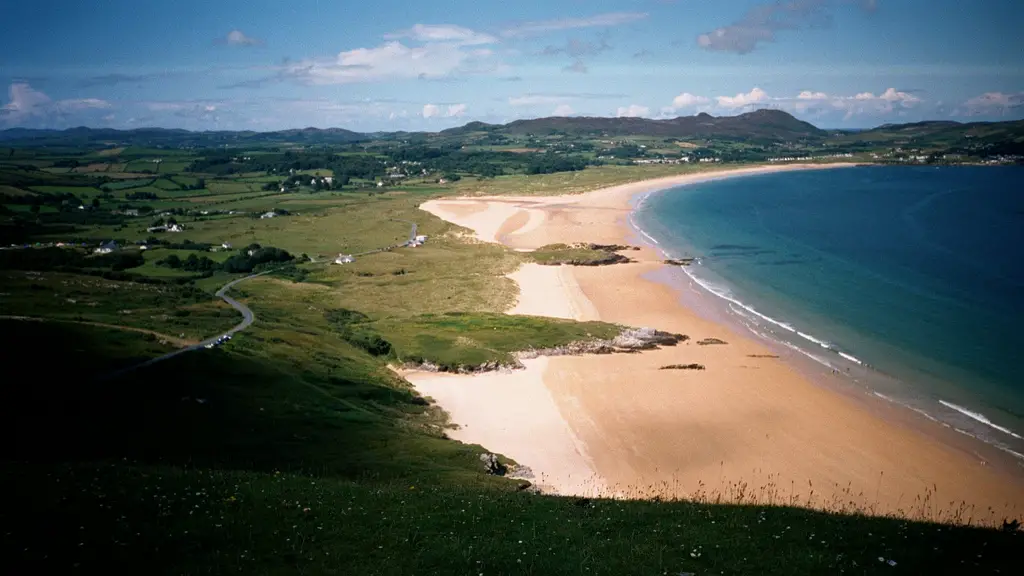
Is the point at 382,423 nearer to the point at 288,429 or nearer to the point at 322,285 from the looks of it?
the point at 288,429

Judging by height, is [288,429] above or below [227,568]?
below

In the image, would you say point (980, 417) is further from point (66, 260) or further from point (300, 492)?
point (66, 260)

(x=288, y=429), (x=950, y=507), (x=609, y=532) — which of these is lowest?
(x=950, y=507)

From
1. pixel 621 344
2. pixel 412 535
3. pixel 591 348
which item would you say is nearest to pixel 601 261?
pixel 621 344

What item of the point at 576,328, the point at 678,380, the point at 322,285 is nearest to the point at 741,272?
the point at 576,328

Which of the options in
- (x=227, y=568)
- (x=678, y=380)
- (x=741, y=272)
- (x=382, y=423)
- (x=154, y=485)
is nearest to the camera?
(x=227, y=568)

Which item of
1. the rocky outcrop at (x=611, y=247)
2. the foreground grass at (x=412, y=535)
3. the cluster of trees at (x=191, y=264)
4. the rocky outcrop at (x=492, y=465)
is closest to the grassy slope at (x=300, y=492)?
the foreground grass at (x=412, y=535)
